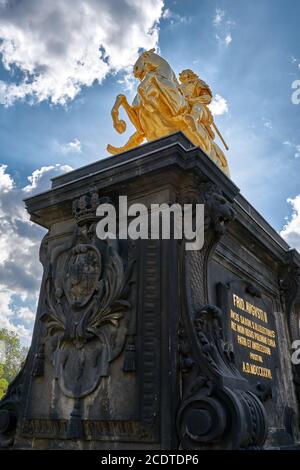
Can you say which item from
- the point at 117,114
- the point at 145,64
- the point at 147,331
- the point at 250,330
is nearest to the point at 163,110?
the point at 117,114

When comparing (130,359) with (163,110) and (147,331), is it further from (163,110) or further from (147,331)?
(163,110)

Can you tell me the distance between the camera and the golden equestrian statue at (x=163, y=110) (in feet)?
24.3

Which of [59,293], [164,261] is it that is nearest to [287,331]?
[164,261]

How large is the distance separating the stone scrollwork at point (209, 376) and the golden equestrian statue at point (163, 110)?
251 cm

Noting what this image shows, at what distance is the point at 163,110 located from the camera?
745cm

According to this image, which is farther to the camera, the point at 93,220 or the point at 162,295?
the point at 93,220

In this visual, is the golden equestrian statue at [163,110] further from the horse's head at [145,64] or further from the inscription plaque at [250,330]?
the inscription plaque at [250,330]

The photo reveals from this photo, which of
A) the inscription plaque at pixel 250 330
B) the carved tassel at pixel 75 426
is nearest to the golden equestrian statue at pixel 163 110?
the inscription plaque at pixel 250 330

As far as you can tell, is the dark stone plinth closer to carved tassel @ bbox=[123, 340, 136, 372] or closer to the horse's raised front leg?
carved tassel @ bbox=[123, 340, 136, 372]

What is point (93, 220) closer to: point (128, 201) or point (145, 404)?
point (128, 201)

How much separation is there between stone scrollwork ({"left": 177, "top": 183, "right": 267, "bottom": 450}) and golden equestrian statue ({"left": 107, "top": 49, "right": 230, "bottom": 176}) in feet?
8.22

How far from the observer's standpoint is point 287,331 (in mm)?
7906
